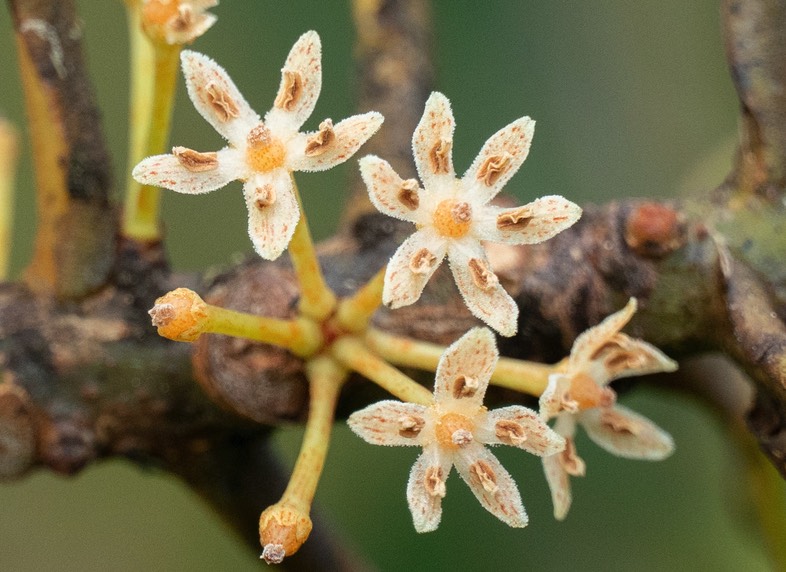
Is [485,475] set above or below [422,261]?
below

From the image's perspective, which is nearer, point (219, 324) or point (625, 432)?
point (219, 324)

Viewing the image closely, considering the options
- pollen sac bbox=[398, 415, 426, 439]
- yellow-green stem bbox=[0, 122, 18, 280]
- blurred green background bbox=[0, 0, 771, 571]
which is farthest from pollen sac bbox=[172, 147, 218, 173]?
blurred green background bbox=[0, 0, 771, 571]

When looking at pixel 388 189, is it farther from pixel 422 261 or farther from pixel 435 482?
pixel 435 482

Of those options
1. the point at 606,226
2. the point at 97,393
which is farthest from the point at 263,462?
the point at 606,226

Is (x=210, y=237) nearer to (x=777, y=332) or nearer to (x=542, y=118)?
(x=542, y=118)

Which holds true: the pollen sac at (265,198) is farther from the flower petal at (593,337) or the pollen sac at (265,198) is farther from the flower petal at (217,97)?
the flower petal at (593,337)

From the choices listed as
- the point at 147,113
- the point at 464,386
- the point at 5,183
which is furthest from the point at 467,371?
the point at 5,183
